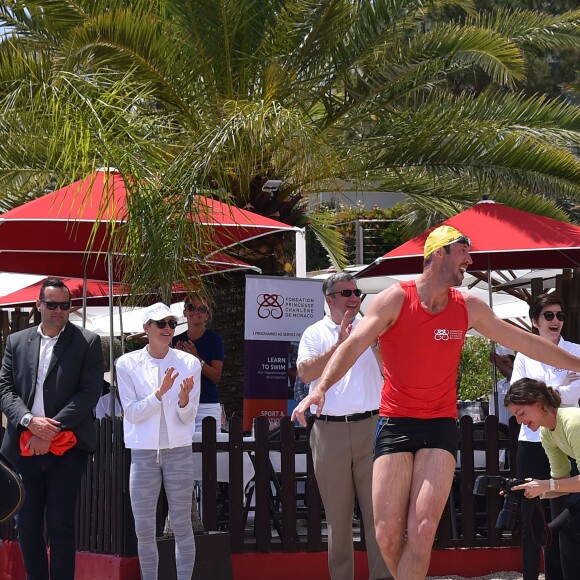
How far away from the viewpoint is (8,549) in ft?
29.3

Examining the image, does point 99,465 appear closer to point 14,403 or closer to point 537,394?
point 14,403

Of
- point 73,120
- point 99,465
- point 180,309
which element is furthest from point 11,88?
point 180,309

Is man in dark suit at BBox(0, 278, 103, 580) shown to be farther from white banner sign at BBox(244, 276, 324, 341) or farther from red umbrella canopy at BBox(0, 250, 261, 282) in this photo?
red umbrella canopy at BBox(0, 250, 261, 282)

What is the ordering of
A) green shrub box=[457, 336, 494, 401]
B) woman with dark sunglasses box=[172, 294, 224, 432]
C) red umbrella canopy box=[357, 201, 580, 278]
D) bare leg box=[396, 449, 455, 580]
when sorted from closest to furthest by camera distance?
1. bare leg box=[396, 449, 455, 580]
2. red umbrella canopy box=[357, 201, 580, 278]
3. woman with dark sunglasses box=[172, 294, 224, 432]
4. green shrub box=[457, 336, 494, 401]

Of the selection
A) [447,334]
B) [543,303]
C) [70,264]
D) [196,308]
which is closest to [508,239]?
[543,303]

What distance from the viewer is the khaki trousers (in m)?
6.89

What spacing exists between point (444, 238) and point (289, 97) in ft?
23.1

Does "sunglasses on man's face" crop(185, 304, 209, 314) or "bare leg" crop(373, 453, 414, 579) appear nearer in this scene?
"bare leg" crop(373, 453, 414, 579)

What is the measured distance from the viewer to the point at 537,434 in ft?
22.9

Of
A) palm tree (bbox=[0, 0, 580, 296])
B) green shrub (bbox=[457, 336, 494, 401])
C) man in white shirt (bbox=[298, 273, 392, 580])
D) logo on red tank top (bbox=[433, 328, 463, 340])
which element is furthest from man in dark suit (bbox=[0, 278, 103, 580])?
green shrub (bbox=[457, 336, 494, 401])

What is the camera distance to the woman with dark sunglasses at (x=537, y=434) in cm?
684

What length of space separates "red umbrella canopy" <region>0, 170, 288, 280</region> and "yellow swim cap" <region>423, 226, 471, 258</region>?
2781mm

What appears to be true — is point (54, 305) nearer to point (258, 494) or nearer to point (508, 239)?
point (258, 494)

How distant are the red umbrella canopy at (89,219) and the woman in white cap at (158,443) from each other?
Answer: 1317 millimetres
